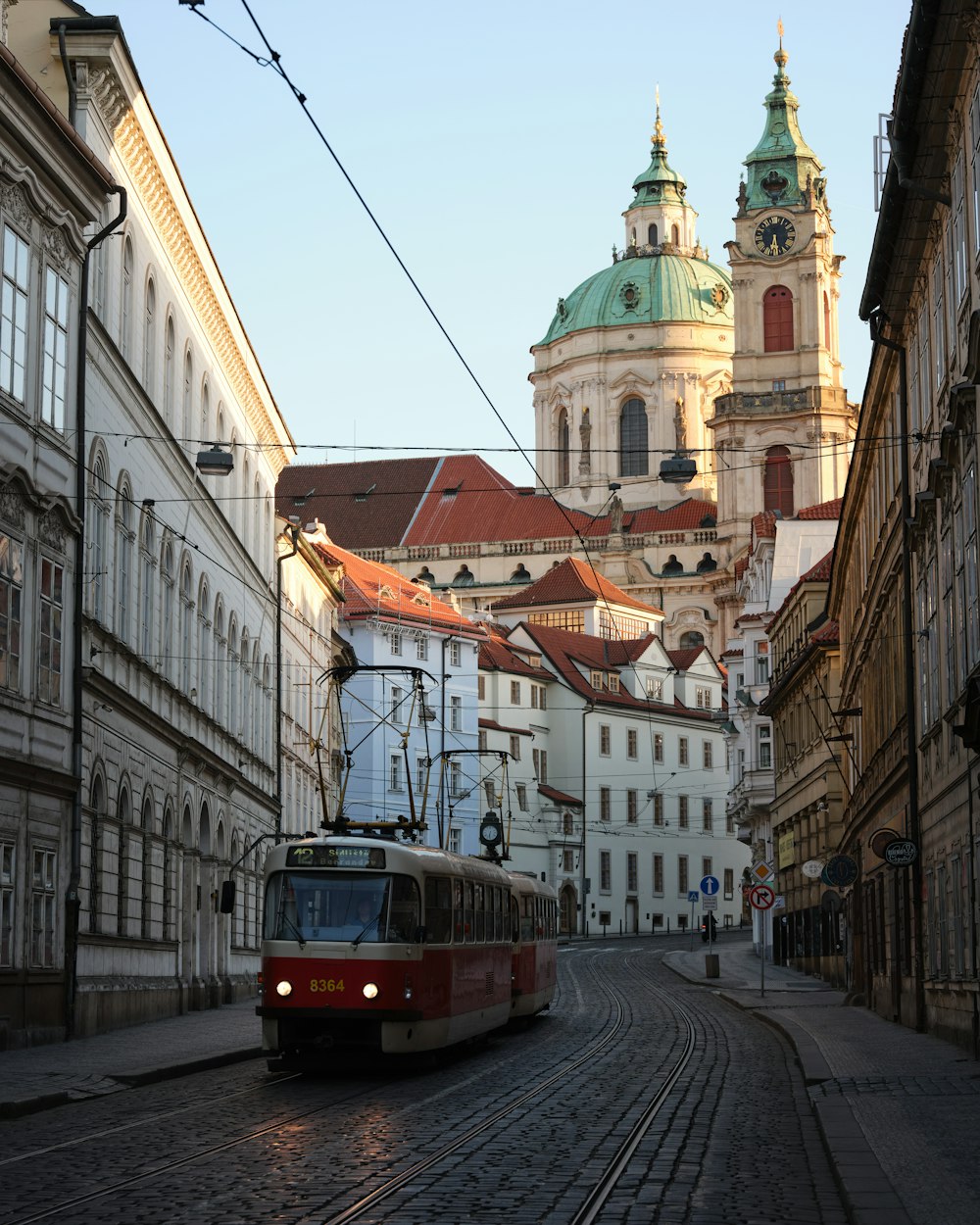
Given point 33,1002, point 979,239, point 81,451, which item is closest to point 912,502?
point 979,239

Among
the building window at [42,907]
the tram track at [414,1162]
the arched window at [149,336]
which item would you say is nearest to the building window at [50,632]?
the building window at [42,907]

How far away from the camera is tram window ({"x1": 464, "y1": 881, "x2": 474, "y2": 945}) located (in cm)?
2484

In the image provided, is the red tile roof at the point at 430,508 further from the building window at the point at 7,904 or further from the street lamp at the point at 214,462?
the building window at the point at 7,904

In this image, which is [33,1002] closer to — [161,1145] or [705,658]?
[161,1145]

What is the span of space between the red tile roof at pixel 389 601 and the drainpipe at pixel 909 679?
2203 inches

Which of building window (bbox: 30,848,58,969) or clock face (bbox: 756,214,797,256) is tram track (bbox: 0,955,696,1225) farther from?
clock face (bbox: 756,214,797,256)

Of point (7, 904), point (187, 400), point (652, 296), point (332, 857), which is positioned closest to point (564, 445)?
point (652, 296)

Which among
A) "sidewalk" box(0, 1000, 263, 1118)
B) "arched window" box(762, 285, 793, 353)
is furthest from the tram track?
"arched window" box(762, 285, 793, 353)

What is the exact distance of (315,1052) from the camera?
22.1 meters

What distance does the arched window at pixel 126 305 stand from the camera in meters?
32.2

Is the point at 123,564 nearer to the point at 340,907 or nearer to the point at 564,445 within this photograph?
the point at 340,907

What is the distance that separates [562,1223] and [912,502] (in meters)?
19.0

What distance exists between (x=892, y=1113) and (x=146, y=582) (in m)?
20.5

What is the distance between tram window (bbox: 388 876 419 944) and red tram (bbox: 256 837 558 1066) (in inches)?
0.4
